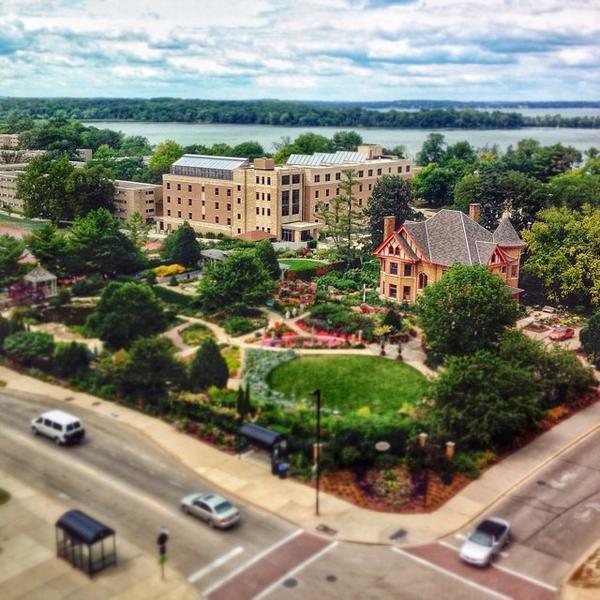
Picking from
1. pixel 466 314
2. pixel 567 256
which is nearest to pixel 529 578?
pixel 466 314

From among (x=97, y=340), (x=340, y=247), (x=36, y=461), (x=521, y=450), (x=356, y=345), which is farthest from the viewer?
(x=340, y=247)

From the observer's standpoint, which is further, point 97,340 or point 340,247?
point 340,247

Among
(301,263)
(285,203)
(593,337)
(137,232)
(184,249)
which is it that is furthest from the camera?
(285,203)

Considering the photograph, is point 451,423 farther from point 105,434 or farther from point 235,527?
point 105,434

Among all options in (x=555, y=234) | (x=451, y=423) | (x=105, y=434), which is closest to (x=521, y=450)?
(x=451, y=423)

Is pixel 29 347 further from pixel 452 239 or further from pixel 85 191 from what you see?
pixel 85 191

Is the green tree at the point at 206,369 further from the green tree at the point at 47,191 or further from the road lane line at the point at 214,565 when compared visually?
the green tree at the point at 47,191
